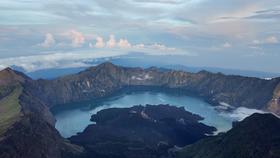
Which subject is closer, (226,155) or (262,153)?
(262,153)

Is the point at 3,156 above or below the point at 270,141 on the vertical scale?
below

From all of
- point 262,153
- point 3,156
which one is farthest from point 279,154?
point 3,156

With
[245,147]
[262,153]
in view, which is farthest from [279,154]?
[245,147]

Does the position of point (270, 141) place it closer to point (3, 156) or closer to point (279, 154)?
point (279, 154)

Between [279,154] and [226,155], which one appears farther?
[226,155]

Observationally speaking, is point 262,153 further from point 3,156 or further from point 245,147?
point 3,156

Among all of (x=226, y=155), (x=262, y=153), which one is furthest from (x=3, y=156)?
(x=262, y=153)

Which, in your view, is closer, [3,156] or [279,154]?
[279,154]
